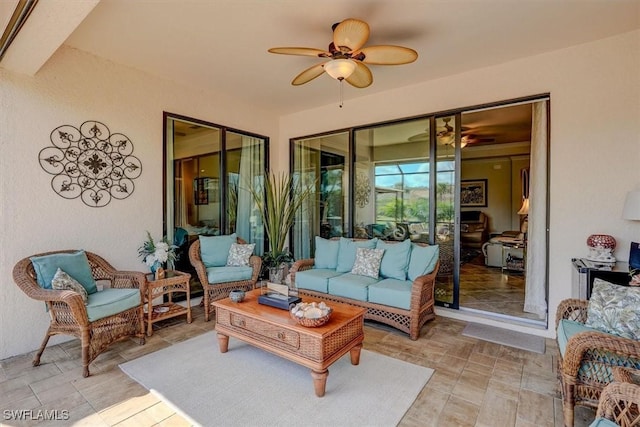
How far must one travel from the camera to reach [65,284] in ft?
9.00

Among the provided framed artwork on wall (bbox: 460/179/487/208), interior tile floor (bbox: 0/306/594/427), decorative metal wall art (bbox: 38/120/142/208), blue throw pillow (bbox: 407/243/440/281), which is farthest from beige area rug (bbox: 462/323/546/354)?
framed artwork on wall (bbox: 460/179/487/208)

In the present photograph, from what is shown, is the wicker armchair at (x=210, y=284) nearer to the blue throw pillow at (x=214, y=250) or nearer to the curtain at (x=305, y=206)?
the blue throw pillow at (x=214, y=250)

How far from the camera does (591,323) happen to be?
2.13m

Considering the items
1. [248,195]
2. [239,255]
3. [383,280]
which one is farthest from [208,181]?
[383,280]

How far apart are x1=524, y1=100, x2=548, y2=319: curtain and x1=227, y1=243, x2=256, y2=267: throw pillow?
365 cm

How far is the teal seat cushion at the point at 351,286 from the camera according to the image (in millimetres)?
3635

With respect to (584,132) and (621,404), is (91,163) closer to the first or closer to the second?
(621,404)

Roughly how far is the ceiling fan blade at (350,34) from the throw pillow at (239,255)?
286 cm

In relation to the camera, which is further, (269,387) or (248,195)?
(248,195)

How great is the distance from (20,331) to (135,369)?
138cm

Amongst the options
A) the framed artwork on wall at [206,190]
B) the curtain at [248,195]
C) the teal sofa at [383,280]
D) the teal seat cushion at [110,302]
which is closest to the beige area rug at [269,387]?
the teal seat cushion at [110,302]

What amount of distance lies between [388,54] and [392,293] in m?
2.34

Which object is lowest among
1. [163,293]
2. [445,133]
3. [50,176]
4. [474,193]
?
[163,293]

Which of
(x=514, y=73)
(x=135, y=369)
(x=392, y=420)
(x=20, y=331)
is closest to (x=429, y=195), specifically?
(x=514, y=73)
